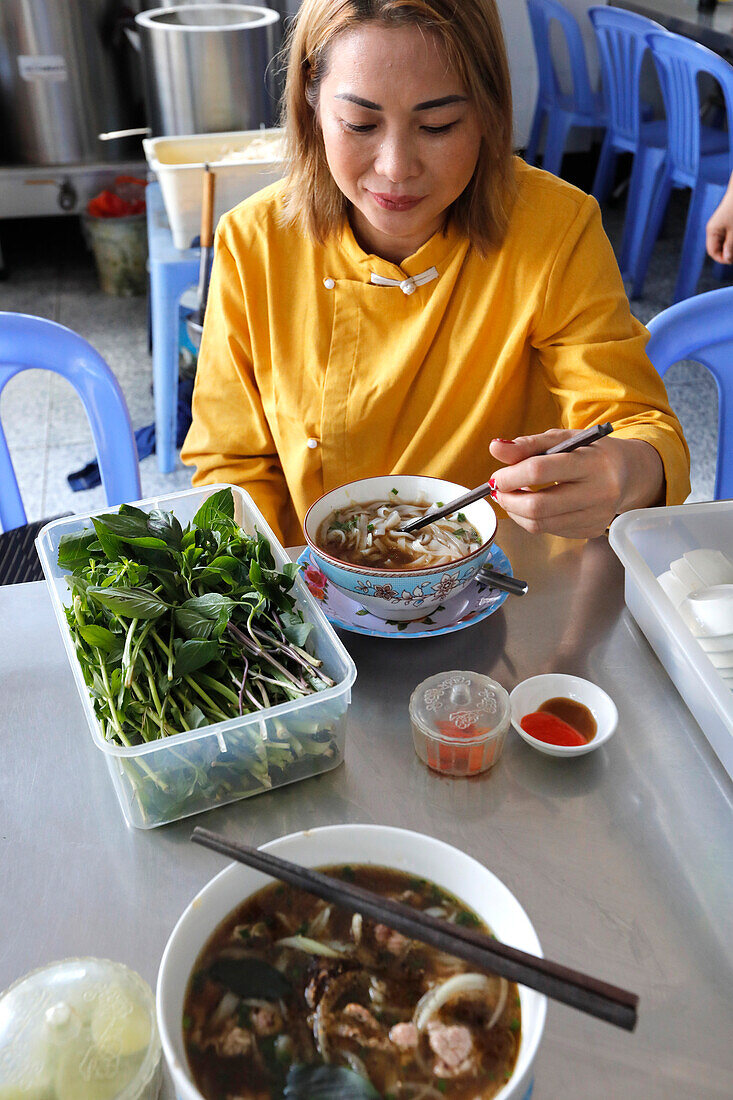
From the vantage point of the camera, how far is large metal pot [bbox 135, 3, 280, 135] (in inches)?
126

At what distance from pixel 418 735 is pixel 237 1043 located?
0.39 meters

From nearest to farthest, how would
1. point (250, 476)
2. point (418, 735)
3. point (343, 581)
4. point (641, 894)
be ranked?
point (641, 894)
point (418, 735)
point (343, 581)
point (250, 476)

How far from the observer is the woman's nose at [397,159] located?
48.1 inches

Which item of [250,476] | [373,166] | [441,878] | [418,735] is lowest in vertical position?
[250,476]

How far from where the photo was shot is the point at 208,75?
328 centimetres

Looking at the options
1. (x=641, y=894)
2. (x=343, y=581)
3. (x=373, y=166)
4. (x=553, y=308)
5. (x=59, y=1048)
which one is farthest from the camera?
(x=553, y=308)

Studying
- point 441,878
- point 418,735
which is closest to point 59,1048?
point 441,878

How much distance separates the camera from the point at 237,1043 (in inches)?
23.9

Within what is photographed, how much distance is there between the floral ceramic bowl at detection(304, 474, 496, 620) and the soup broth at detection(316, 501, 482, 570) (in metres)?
0.01

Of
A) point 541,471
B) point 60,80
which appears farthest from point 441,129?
point 60,80

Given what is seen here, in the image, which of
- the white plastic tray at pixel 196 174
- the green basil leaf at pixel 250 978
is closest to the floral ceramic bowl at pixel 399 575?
the green basil leaf at pixel 250 978

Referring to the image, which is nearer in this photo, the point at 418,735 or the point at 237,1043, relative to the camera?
the point at 237,1043

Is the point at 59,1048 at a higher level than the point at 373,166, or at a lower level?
lower

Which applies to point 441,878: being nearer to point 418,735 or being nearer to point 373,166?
point 418,735
